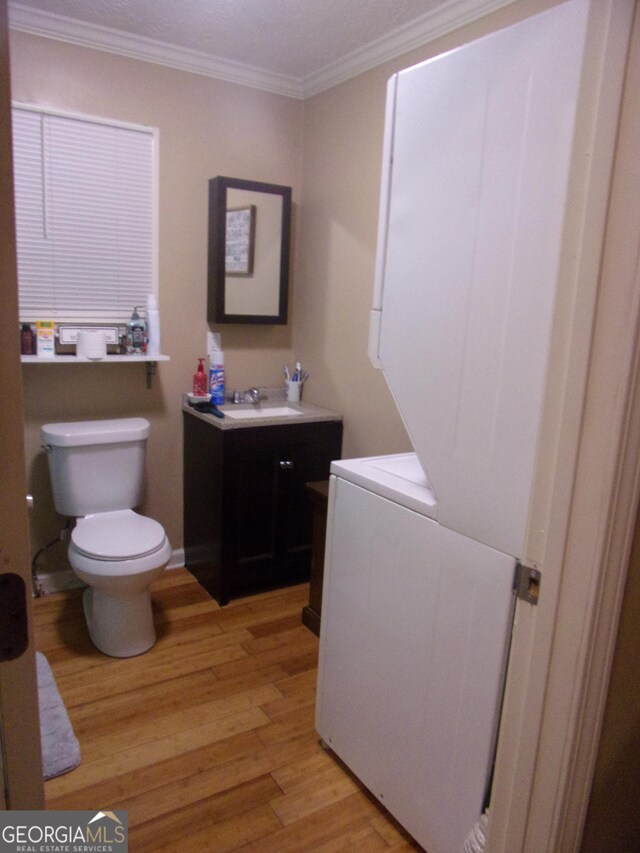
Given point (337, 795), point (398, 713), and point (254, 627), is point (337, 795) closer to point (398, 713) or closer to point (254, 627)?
point (398, 713)

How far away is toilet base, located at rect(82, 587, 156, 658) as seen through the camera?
2426 millimetres

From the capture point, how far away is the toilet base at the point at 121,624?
243cm

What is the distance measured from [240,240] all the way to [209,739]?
2.21 m

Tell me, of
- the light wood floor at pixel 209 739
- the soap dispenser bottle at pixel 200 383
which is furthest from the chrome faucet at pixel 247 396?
the light wood floor at pixel 209 739

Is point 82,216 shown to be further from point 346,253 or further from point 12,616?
point 12,616

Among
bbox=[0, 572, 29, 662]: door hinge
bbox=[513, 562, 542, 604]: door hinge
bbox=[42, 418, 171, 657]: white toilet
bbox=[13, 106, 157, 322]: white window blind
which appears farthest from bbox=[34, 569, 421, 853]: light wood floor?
bbox=[13, 106, 157, 322]: white window blind

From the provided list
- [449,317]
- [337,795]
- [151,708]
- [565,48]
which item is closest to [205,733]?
[151,708]

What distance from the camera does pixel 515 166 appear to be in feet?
3.91

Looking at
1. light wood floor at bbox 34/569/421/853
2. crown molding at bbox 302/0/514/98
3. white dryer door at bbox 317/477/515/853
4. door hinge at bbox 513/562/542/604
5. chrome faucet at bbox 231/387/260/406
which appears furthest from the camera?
chrome faucet at bbox 231/387/260/406

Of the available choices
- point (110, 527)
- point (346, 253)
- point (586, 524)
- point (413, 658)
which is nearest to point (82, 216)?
point (346, 253)

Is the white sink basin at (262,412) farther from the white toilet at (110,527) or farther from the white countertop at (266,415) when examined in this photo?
the white toilet at (110,527)

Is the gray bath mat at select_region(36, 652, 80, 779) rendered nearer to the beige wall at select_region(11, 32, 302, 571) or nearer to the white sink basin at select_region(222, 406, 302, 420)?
the beige wall at select_region(11, 32, 302, 571)

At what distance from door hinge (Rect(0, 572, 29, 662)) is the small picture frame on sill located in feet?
8.28

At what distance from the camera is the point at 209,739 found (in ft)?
6.66
